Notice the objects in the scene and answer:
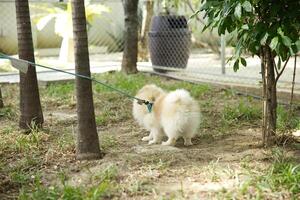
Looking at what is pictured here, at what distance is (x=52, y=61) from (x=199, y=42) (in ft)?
13.9

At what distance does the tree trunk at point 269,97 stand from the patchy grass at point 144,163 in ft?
0.51

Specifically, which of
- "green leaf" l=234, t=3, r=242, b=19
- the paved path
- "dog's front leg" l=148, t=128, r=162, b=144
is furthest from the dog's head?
the paved path

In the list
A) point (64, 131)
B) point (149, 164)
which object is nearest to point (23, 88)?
point (64, 131)

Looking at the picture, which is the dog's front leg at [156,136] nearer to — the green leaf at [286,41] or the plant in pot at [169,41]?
the green leaf at [286,41]

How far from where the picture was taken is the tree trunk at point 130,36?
940cm

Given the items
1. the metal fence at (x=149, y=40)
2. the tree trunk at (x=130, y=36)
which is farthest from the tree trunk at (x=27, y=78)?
the tree trunk at (x=130, y=36)

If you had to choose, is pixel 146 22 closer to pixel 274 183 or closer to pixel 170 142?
pixel 170 142

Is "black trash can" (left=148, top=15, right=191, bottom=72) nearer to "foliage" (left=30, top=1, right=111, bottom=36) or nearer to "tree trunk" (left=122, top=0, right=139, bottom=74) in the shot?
"tree trunk" (left=122, top=0, right=139, bottom=74)

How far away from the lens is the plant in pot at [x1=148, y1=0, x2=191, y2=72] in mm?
9914

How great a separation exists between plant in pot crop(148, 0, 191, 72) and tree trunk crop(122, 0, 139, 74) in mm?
585

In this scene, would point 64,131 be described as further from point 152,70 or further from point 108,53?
point 108,53

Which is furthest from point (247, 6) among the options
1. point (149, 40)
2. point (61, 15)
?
point (61, 15)

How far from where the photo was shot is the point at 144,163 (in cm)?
420

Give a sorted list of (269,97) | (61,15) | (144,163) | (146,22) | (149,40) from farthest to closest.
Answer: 1. (61,15)
2. (146,22)
3. (149,40)
4. (269,97)
5. (144,163)
